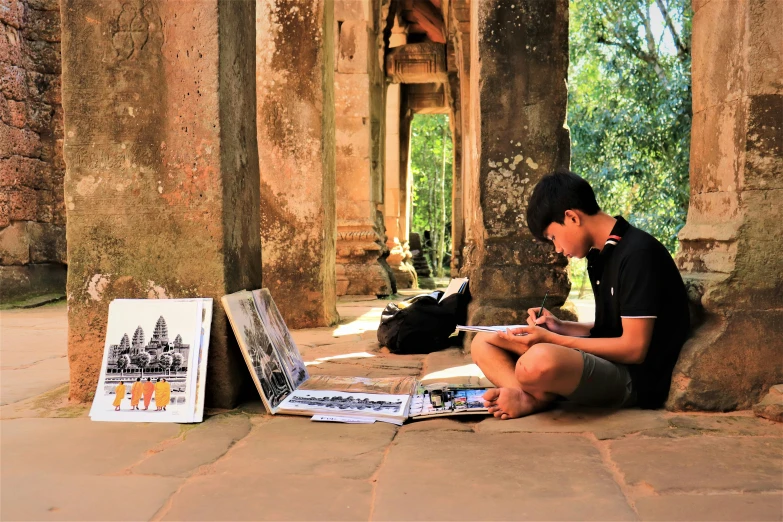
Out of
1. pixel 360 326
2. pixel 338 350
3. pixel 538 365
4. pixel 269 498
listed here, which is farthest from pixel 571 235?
pixel 360 326

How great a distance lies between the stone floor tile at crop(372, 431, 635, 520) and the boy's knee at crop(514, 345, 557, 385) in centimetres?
22

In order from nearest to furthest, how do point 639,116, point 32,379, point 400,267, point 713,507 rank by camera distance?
1. point 713,507
2. point 32,379
3. point 639,116
4. point 400,267

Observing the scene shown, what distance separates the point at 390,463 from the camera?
2201 mm

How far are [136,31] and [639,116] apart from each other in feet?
30.2

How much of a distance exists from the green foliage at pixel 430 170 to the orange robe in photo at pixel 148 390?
20355 millimetres

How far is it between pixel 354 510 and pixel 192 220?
1645mm

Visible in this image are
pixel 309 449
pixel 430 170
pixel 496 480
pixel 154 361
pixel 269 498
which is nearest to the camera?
pixel 269 498

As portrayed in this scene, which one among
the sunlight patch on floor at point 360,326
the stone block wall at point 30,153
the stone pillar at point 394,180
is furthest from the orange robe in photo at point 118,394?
the stone pillar at point 394,180

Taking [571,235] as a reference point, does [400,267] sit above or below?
below

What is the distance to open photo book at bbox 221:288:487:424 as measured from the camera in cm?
284

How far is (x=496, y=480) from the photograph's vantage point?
79.4 inches

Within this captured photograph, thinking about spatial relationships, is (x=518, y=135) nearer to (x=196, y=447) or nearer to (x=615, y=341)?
(x=615, y=341)

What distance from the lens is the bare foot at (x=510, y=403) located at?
2.69 m

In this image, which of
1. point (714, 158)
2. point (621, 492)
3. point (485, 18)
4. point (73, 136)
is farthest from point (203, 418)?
point (485, 18)
